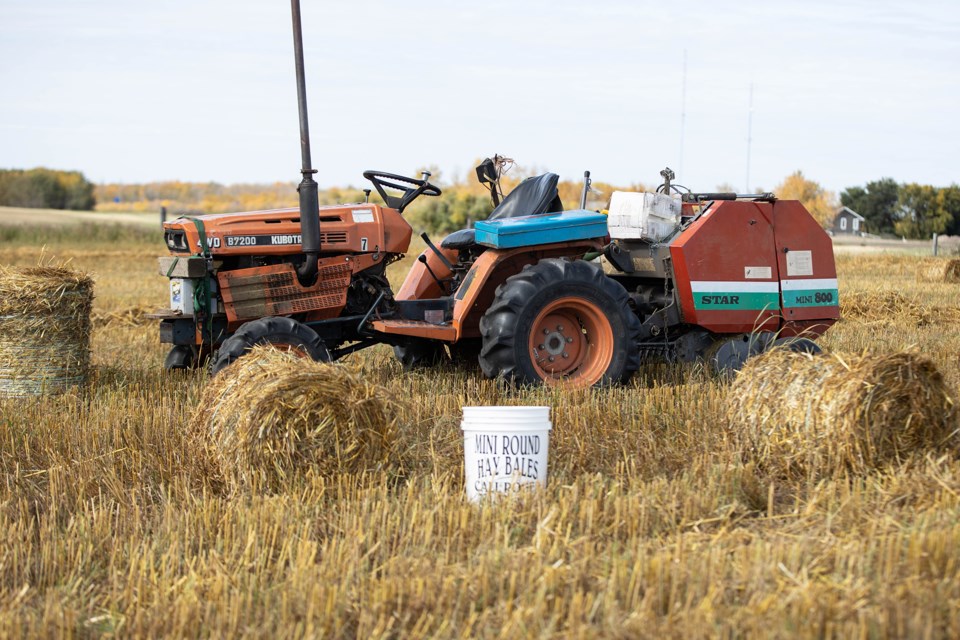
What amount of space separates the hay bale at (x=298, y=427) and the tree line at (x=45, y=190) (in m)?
55.0

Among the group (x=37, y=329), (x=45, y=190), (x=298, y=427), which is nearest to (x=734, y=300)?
(x=298, y=427)

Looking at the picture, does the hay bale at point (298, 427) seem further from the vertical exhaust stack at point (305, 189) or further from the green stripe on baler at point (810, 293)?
the green stripe on baler at point (810, 293)

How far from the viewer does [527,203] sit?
7965 mm

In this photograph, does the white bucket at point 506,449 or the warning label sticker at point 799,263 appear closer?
the white bucket at point 506,449

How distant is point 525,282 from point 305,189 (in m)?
1.54

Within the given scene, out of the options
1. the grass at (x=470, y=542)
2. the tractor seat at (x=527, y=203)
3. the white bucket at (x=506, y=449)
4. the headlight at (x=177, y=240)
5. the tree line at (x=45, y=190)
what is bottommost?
the grass at (x=470, y=542)

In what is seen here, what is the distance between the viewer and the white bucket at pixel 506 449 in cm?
471

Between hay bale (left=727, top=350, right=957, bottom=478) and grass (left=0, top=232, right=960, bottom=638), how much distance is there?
11cm

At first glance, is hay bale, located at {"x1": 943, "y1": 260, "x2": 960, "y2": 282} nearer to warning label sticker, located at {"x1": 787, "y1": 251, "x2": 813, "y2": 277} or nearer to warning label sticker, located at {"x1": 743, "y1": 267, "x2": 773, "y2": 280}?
warning label sticker, located at {"x1": 787, "y1": 251, "x2": 813, "y2": 277}

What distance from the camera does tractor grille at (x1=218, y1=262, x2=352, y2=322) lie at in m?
7.32

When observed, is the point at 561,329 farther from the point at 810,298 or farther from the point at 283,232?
the point at 283,232

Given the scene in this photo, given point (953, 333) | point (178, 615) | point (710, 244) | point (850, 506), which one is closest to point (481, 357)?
point (710, 244)

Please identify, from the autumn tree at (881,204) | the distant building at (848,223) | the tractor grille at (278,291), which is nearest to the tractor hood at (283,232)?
the tractor grille at (278,291)

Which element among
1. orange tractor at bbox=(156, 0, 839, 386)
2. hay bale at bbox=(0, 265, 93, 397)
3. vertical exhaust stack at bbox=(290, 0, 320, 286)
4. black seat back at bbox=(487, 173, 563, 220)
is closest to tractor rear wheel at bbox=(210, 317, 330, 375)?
orange tractor at bbox=(156, 0, 839, 386)
